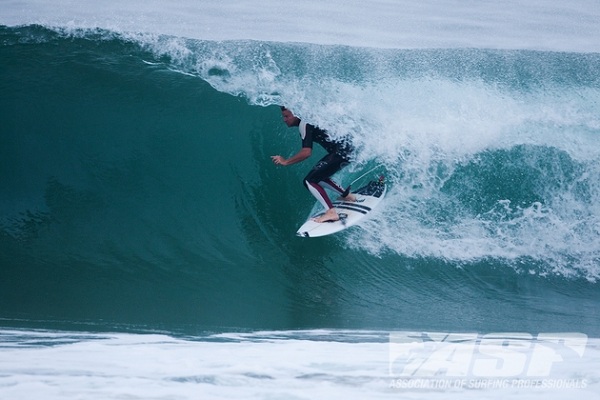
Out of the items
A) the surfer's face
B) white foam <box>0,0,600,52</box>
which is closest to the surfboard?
the surfer's face

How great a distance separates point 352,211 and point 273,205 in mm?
963

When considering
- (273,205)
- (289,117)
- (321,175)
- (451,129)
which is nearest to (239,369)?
(321,175)

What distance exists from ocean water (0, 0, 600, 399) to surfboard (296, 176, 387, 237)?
22cm

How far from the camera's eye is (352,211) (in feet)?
20.3

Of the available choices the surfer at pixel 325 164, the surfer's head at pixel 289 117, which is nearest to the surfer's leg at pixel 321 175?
the surfer at pixel 325 164

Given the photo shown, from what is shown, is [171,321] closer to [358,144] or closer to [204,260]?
[204,260]

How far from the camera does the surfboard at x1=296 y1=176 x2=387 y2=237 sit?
19.7ft

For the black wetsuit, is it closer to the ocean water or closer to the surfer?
the surfer

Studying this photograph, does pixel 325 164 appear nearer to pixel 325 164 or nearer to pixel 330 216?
pixel 325 164

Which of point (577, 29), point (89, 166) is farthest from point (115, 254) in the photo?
point (577, 29)

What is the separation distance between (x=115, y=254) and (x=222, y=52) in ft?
11.4

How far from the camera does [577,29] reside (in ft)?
32.5

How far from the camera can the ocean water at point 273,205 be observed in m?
4.41

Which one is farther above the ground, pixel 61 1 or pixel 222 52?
pixel 61 1
